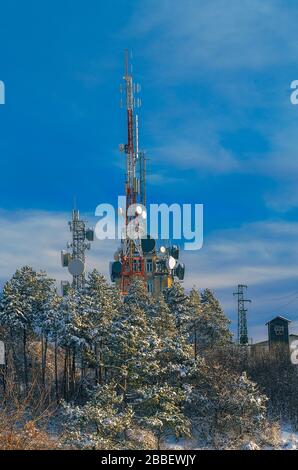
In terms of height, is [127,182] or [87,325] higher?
[127,182]

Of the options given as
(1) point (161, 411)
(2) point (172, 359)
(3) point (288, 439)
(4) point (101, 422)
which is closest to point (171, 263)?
(2) point (172, 359)

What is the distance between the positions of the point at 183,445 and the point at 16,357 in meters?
20.1

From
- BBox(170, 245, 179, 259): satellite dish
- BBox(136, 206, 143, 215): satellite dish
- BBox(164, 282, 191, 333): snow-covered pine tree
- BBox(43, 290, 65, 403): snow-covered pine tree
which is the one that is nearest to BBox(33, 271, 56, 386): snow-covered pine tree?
BBox(43, 290, 65, 403): snow-covered pine tree

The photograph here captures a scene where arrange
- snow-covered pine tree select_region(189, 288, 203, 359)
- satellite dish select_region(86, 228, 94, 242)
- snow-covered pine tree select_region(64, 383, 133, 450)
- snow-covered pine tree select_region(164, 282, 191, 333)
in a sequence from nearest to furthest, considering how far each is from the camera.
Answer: snow-covered pine tree select_region(64, 383, 133, 450) < snow-covered pine tree select_region(164, 282, 191, 333) < snow-covered pine tree select_region(189, 288, 203, 359) < satellite dish select_region(86, 228, 94, 242)

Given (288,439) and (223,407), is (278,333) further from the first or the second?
(223,407)

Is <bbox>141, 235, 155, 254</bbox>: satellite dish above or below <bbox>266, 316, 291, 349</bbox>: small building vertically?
above

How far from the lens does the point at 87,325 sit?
46.1 metres

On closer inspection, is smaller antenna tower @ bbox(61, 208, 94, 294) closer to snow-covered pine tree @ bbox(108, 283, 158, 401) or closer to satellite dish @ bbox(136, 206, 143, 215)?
satellite dish @ bbox(136, 206, 143, 215)

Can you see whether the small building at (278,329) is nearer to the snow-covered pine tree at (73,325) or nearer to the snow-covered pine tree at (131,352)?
the snow-covered pine tree at (73,325)

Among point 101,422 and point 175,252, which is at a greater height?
point 175,252

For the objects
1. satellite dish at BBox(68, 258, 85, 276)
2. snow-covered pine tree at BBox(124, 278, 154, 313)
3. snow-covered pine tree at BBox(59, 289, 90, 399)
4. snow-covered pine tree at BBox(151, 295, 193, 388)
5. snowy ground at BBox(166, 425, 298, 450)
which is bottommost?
snowy ground at BBox(166, 425, 298, 450)

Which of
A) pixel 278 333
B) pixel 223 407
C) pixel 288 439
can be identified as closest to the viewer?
pixel 223 407
